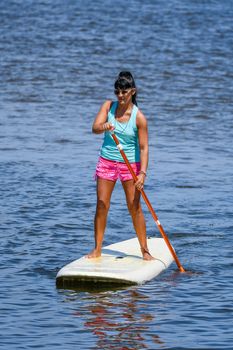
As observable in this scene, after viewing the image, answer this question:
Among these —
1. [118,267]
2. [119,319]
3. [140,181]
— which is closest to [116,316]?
[119,319]

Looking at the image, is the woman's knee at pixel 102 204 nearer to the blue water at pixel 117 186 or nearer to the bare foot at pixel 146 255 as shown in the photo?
the bare foot at pixel 146 255

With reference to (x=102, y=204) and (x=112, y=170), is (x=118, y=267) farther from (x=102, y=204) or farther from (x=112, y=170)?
(x=112, y=170)

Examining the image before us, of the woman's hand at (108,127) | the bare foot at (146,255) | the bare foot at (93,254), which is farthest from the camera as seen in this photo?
the bare foot at (146,255)

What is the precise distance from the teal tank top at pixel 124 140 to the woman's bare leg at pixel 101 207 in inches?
9.8

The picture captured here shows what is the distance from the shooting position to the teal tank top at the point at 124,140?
10.6 m

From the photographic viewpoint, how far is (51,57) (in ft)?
91.1

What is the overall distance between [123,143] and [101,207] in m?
0.63

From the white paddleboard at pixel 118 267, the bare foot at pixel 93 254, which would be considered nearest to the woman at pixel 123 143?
the bare foot at pixel 93 254

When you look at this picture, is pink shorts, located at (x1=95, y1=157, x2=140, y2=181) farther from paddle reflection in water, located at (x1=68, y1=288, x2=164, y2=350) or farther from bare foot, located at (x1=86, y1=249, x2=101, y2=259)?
paddle reflection in water, located at (x1=68, y1=288, x2=164, y2=350)

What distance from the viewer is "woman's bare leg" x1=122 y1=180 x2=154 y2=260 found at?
1077 centimetres

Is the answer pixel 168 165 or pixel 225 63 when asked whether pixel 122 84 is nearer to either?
pixel 168 165

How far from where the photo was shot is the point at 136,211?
10898 mm

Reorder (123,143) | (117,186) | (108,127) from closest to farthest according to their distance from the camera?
(108,127), (123,143), (117,186)

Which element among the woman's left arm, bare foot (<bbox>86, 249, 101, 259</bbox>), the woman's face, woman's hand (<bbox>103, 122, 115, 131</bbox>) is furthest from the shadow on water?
the woman's face
